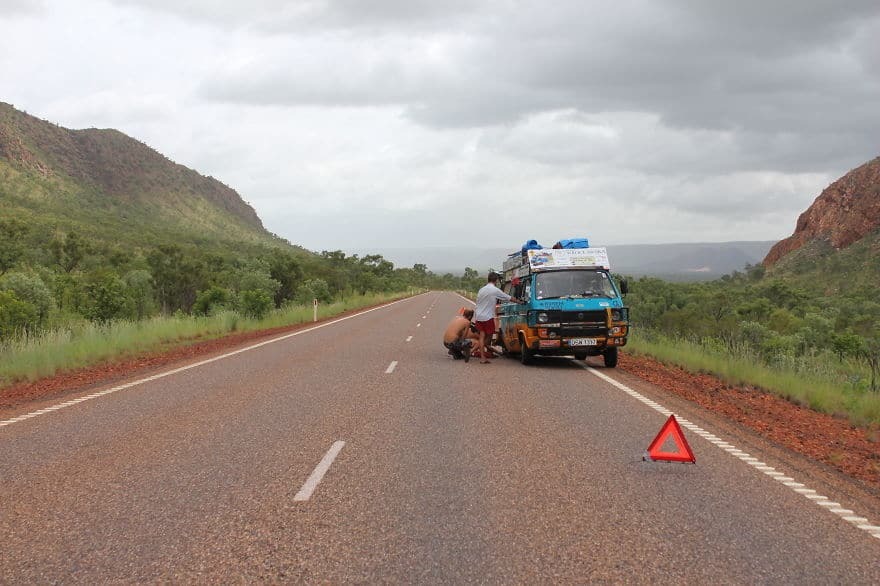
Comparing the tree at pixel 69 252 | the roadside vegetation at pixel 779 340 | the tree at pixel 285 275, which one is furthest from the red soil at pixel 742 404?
the tree at pixel 69 252

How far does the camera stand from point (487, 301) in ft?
51.4

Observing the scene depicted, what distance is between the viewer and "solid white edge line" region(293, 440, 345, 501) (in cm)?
578

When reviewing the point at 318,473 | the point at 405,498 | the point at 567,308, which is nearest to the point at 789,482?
the point at 405,498

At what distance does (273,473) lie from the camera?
21.1 feet

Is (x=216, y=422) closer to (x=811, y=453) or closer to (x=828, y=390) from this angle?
(x=811, y=453)

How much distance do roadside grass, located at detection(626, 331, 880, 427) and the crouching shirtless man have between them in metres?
4.54

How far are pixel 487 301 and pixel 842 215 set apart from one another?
301 ft

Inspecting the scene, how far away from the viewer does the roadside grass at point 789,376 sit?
1088 centimetres

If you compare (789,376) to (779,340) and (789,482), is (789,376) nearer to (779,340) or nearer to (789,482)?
(789,482)

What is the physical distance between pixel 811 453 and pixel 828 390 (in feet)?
15.2

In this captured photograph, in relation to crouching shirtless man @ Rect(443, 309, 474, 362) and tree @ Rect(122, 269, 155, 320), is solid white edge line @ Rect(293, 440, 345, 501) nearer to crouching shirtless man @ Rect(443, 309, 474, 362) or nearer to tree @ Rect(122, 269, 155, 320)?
crouching shirtless man @ Rect(443, 309, 474, 362)

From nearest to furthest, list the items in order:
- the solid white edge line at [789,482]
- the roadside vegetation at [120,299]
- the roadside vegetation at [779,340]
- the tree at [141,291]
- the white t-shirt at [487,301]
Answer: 1. the solid white edge line at [789,482]
2. the roadside vegetation at [779,340]
3. the white t-shirt at [487,301]
4. the roadside vegetation at [120,299]
5. the tree at [141,291]

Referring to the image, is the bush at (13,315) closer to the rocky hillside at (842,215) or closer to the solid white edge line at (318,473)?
the solid white edge line at (318,473)

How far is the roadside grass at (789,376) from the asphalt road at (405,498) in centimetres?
239
